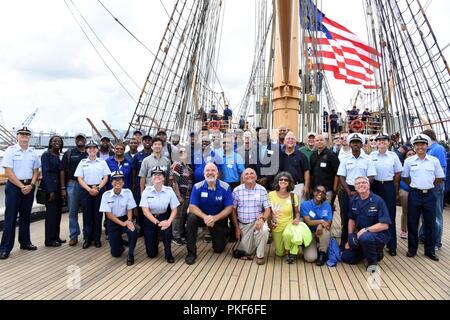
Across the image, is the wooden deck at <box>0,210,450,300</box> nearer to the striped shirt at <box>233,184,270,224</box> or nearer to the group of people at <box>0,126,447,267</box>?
the group of people at <box>0,126,447,267</box>

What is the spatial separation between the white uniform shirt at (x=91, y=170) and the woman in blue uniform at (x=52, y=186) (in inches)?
12.7

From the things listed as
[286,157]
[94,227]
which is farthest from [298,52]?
[94,227]

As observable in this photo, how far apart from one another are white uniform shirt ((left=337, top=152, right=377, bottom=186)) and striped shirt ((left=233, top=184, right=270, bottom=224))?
103 cm

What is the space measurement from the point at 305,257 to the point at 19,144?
12.1 ft

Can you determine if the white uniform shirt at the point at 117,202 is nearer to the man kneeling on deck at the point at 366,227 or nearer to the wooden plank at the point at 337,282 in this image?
the wooden plank at the point at 337,282

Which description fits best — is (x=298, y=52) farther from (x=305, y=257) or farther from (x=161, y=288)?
(x=161, y=288)

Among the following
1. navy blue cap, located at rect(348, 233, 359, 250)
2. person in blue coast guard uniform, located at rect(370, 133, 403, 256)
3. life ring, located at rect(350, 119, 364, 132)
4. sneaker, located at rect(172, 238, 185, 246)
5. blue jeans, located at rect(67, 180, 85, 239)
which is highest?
life ring, located at rect(350, 119, 364, 132)

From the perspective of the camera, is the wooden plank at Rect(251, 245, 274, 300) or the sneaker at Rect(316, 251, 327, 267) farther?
the sneaker at Rect(316, 251, 327, 267)

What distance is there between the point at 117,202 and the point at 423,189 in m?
3.60

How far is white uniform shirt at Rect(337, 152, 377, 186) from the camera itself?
404 centimetres

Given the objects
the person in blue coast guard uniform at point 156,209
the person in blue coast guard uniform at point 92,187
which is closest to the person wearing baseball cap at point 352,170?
the person in blue coast guard uniform at point 156,209

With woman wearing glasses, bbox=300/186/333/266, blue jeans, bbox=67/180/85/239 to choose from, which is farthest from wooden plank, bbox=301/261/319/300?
blue jeans, bbox=67/180/85/239

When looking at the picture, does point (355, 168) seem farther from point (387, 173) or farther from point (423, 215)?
point (423, 215)

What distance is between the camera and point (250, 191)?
13.2 ft
